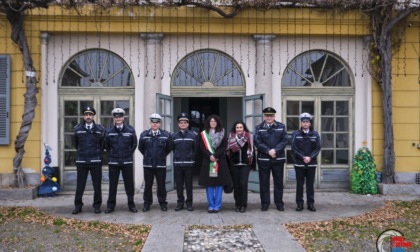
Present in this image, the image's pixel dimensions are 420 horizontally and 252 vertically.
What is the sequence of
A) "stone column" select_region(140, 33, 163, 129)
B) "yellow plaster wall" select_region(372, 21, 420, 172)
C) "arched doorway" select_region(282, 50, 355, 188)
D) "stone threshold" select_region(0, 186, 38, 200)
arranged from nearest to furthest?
"stone threshold" select_region(0, 186, 38, 200) → "stone column" select_region(140, 33, 163, 129) → "yellow plaster wall" select_region(372, 21, 420, 172) → "arched doorway" select_region(282, 50, 355, 188)

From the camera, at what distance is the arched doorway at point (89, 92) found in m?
10.9

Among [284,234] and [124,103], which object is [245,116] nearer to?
[124,103]

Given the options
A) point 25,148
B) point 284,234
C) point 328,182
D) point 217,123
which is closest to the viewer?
point 284,234

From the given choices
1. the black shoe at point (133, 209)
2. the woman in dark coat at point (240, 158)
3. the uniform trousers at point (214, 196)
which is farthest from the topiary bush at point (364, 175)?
the black shoe at point (133, 209)

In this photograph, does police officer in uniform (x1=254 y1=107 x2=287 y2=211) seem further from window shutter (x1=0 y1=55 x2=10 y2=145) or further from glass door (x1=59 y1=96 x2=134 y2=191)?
window shutter (x1=0 y1=55 x2=10 y2=145)

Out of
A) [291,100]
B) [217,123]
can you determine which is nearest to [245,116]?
[291,100]

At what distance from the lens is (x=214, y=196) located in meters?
8.41

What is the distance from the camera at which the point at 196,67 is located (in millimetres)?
11086

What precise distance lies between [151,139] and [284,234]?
10.0 feet

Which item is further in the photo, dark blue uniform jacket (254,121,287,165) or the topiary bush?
the topiary bush

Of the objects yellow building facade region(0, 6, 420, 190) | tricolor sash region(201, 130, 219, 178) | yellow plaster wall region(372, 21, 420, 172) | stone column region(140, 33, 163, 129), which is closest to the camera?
tricolor sash region(201, 130, 219, 178)

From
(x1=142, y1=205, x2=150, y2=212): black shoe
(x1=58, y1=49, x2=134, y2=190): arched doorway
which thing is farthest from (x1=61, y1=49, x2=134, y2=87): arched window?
(x1=142, y1=205, x2=150, y2=212): black shoe

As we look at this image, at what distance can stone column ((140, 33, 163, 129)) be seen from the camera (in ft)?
35.2

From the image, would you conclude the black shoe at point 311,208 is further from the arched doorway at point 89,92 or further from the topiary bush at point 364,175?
the arched doorway at point 89,92
